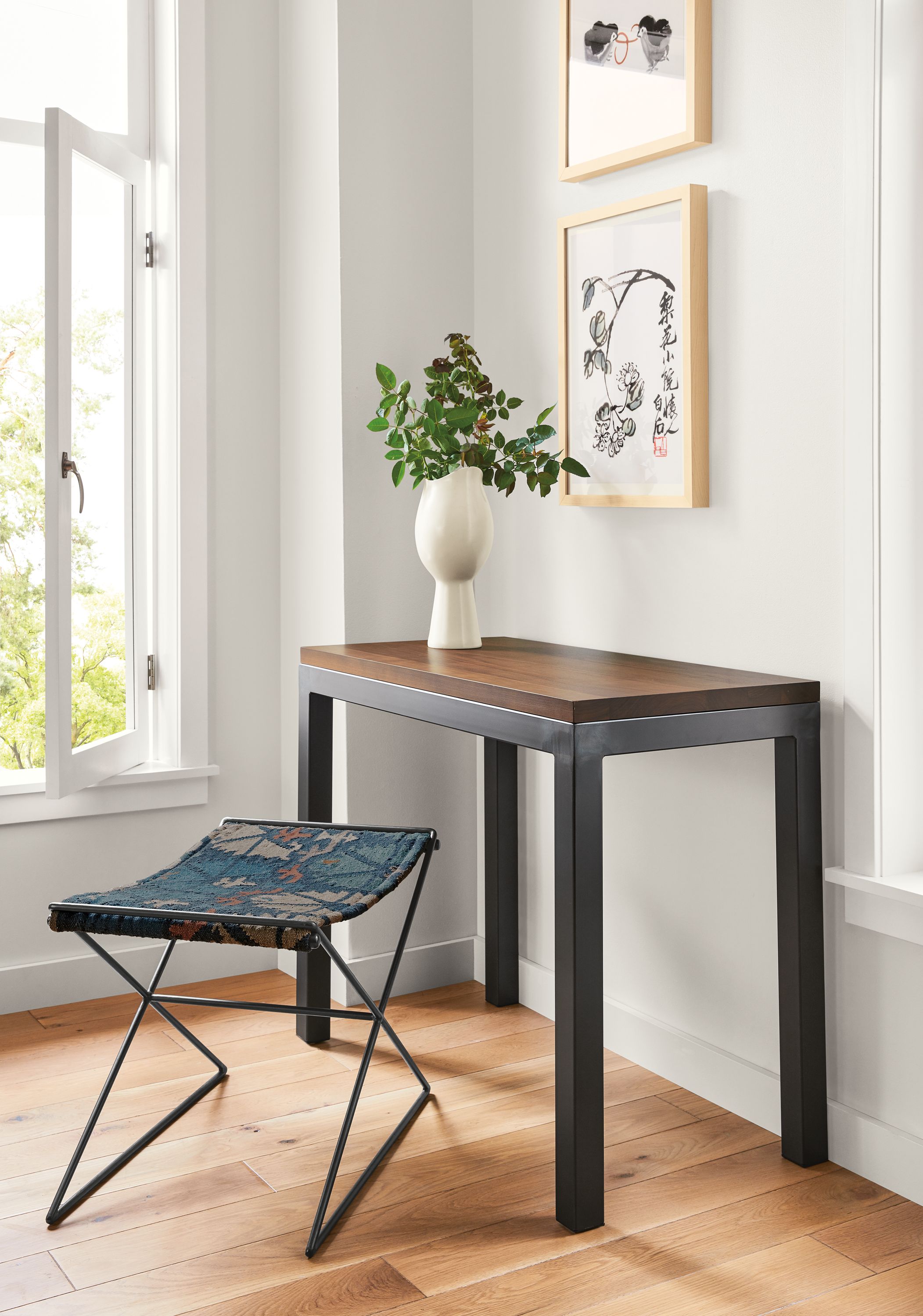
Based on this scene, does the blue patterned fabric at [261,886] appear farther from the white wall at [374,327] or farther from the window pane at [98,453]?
the window pane at [98,453]

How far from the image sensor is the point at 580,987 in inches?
71.9

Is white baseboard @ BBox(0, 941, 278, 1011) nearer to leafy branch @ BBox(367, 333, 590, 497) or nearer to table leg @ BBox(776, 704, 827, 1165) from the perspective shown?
leafy branch @ BBox(367, 333, 590, 497)

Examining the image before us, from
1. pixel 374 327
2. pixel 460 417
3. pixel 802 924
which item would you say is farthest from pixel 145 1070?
pixel 374 327

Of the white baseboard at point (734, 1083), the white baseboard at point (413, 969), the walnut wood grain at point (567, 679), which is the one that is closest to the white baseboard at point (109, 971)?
the white baseboard at point (413, 969)

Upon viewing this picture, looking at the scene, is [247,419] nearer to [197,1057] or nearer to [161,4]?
[161,4]

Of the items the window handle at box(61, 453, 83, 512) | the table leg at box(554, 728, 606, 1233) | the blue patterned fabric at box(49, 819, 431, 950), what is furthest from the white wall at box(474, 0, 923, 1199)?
the window handle at box(61, 453, 83, 512)

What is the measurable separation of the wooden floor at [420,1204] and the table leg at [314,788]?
0.10 m

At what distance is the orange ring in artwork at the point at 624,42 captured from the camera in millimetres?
2328

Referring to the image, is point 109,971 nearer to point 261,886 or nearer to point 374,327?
point 261,886

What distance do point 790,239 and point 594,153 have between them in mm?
594

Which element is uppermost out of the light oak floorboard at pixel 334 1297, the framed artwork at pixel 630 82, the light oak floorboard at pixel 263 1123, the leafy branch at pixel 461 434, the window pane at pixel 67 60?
the window pane at pixel 67 60

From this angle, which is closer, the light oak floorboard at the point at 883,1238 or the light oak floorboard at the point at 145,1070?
the light oak floorboard at the point at 883,1238

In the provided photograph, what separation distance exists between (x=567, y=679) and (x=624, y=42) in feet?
4.26

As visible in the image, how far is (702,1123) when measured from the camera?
7.29 ft
